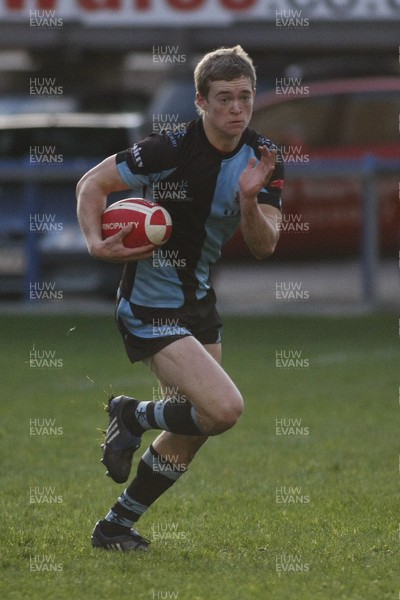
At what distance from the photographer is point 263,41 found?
68.4ft

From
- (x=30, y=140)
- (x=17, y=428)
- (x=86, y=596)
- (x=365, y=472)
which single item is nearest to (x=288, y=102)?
(x=30, y=140)

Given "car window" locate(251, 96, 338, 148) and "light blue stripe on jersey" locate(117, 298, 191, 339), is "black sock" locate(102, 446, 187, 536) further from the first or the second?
"car window" locate(251, 96, 338, 148)

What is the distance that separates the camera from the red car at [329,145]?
18.2 meters

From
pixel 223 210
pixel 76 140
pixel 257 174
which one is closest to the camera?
pixel 257 174

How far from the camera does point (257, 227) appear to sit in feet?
21.5

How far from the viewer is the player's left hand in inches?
254

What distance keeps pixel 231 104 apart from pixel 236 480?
280 centimetres

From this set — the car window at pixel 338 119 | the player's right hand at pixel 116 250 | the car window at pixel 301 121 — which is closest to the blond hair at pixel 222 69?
the player's right hand at pixel 116 250

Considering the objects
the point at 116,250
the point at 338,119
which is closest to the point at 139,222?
the point at 116,250

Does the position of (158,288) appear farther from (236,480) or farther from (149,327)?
(236,480)

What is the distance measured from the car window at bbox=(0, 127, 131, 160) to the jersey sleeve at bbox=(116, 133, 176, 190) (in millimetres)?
9529

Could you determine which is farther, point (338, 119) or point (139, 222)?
point (338, 119)

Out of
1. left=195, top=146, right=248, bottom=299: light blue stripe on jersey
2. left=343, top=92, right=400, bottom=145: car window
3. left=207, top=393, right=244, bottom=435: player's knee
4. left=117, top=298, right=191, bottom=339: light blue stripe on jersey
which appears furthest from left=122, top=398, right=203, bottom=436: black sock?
left=343, top=92, right=400, bottom=145: car window

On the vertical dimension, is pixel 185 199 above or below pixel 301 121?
above
